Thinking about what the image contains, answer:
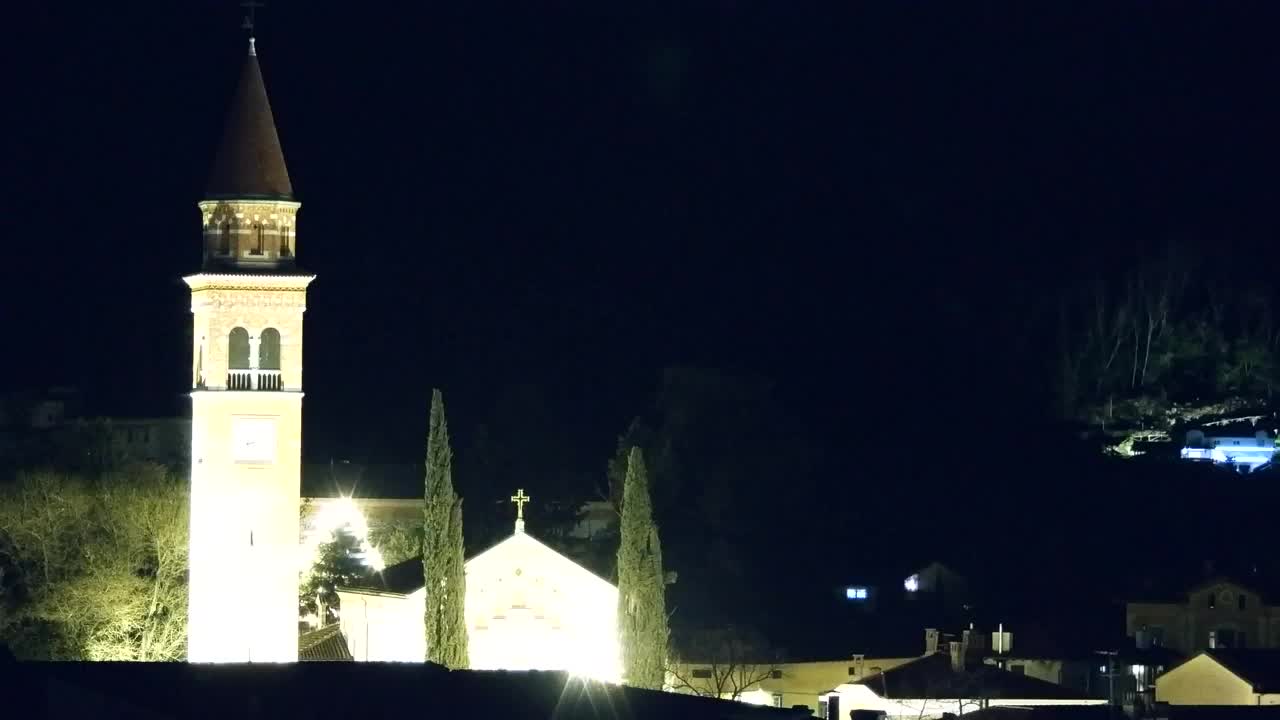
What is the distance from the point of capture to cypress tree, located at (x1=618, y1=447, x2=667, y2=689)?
6825 cm

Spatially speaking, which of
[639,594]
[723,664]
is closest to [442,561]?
[639,594]

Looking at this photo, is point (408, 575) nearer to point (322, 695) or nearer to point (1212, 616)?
point (1212, 616)

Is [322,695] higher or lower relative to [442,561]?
lower

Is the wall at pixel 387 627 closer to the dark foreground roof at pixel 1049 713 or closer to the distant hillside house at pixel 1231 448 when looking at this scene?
the dark foreground roof at pixel 1049 713

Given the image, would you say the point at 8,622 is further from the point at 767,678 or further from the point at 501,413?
the point at 501,413

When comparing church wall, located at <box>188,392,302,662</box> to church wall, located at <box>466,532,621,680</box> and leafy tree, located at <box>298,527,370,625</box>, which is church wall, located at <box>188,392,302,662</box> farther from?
leafy tree, located at <box>298,527,370,625</box>

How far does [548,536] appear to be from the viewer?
311 feet

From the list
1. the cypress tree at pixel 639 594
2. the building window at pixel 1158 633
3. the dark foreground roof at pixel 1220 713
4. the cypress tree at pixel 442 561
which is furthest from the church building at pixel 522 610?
the building window at pixel 1158 633

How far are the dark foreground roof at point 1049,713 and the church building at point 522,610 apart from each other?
17617mm

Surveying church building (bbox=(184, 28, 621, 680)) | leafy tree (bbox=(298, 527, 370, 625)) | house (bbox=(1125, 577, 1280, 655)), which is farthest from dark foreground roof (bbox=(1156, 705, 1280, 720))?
house (bbox=(1125, 577, 1280, 655))

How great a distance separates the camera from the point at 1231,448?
4562 inches

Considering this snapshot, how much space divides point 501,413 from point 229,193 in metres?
51.8

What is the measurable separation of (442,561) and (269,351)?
6.27 m

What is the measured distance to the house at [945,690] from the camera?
65.4 meters
